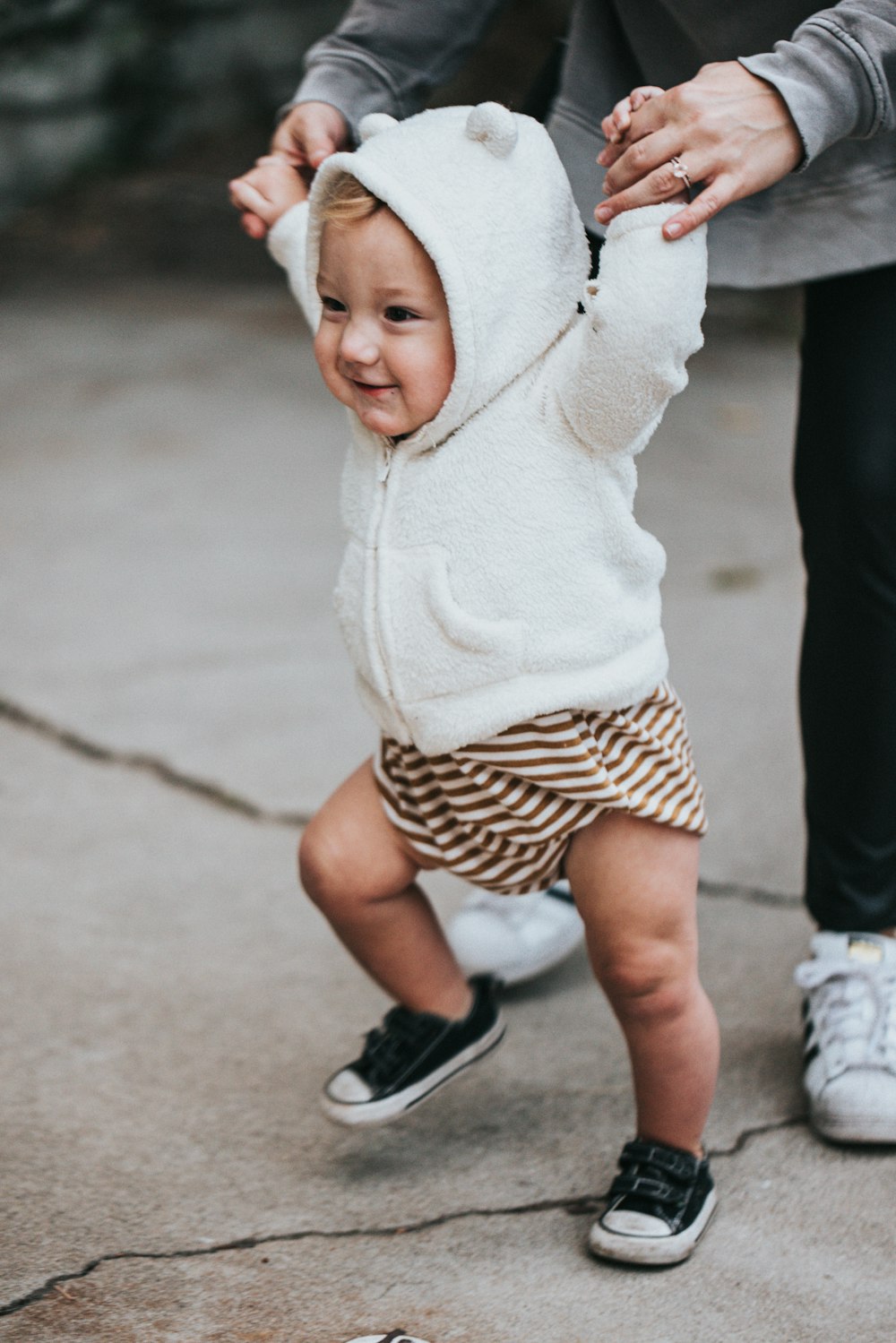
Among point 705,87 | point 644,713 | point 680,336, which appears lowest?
point 644,713

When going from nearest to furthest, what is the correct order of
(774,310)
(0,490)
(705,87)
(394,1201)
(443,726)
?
(705,87)
(443,726)
(394,1201)
(0,490)
(774,310)

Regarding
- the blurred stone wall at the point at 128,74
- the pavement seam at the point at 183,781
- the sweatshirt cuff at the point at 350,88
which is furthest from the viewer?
the blurred stone wall at the point at 128,74

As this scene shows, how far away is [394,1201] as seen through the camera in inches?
65.7

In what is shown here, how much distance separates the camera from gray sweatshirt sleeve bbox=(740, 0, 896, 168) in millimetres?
1344

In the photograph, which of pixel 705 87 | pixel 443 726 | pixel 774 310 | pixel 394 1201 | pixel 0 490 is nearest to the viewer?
pixel 705 87

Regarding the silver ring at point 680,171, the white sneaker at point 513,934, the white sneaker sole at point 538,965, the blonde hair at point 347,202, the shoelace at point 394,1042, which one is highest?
the silver ring at point 680,171

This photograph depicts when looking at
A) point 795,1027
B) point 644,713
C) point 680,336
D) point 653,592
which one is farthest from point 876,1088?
point 680,336

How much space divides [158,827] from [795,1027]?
1.08 meters

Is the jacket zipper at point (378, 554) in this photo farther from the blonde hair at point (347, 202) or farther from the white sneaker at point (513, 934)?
the white sneaker at point (513, 934)

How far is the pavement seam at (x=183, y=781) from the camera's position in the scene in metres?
2.33

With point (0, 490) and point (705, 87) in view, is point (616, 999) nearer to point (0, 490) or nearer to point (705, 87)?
point (705, 87)

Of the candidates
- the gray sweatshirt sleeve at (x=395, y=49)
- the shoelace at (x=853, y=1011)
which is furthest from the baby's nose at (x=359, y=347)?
the shoelace at (x=853, y=1011)

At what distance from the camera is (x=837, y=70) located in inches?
53.7

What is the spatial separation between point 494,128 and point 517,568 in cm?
39
